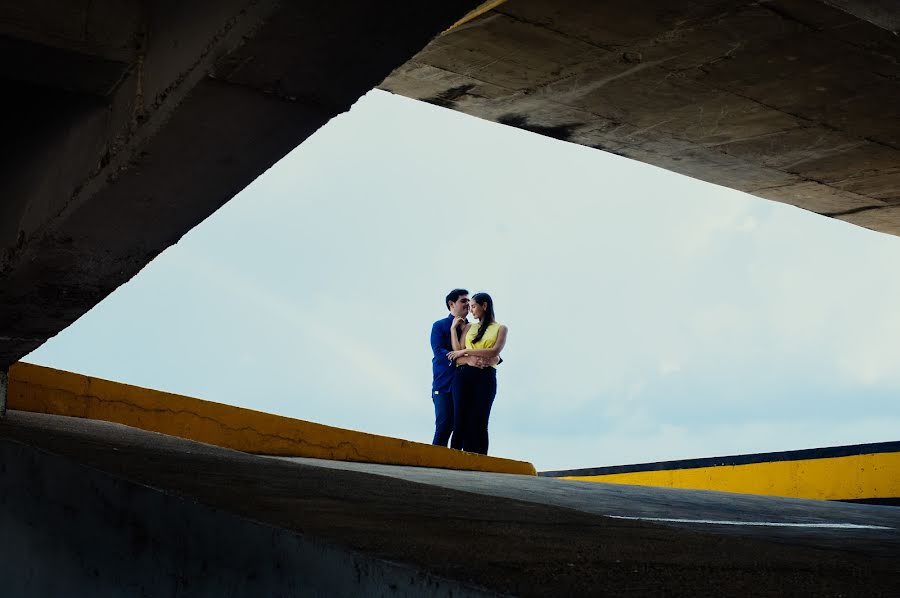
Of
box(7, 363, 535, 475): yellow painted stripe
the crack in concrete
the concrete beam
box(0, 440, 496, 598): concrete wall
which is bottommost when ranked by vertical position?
box(0, 440, 496, 598): concrete wall

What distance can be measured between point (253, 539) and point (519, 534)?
1.64 feet

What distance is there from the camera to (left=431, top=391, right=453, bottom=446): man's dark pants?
28.7 feet

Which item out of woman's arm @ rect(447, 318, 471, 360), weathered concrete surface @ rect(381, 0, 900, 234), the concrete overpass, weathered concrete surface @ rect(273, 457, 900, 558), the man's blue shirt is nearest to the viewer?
the concrete overpass

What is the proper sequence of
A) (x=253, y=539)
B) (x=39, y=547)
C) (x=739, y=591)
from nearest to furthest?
(x=739, y=591)
(x=253, y=539)
(x=39, y=547)

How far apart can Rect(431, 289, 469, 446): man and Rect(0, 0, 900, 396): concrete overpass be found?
2.12m

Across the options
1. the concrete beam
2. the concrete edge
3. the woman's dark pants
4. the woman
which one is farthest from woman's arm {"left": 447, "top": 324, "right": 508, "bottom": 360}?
the concrete beam

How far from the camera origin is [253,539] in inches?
58.0

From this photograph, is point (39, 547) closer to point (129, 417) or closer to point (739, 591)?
point (739, 591)

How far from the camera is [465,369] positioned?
8281 mm

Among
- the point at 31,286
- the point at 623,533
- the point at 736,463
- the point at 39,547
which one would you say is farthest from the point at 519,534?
the point at 736,463

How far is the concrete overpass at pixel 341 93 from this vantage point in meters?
2.42

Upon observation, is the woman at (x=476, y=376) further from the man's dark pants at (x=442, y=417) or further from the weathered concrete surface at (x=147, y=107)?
the weathered concrete surface at (x=147, y=107)

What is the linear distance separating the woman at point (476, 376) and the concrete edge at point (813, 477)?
1125 mm

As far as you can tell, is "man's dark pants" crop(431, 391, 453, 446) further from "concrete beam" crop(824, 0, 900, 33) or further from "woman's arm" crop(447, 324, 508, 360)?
"concrete beam" crop(824, 0, 900, 33)
